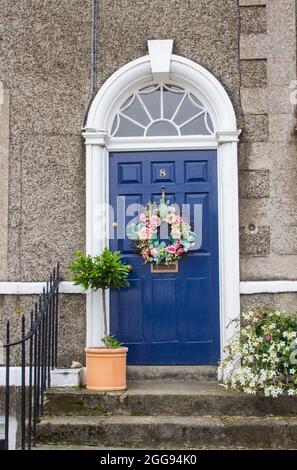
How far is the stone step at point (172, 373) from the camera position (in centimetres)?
675

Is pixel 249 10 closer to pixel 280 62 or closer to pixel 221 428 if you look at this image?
pixel 280 62

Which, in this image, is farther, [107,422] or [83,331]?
[83,331]

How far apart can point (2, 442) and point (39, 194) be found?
91.3 inches

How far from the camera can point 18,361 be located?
22.0 feet

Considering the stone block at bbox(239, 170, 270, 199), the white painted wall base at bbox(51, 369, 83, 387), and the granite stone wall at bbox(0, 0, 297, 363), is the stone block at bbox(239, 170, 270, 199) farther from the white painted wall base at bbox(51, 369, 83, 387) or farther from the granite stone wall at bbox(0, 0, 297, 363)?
the white painted wall base at bbox(51, 369, 83, 387)

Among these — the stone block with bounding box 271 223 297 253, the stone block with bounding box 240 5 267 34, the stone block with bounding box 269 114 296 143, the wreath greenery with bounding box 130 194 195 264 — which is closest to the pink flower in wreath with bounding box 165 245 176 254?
the wreath greenery with bounding box 130 194 195 264

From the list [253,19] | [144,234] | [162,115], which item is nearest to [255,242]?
[144,234]

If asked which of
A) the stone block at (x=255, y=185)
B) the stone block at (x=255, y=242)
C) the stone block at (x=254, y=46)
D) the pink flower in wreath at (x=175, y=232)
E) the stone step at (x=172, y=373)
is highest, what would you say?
the stone block at (x=254, y=46)

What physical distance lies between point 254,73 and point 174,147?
106 cm

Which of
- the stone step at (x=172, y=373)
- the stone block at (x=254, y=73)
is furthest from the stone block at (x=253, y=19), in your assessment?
the stone step at (x=172, y=373)

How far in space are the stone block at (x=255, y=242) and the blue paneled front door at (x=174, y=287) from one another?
0.93 ft

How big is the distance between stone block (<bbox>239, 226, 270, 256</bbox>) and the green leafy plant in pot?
1142 mm

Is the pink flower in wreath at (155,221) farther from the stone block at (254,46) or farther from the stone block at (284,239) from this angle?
the stone block at (254,46)
